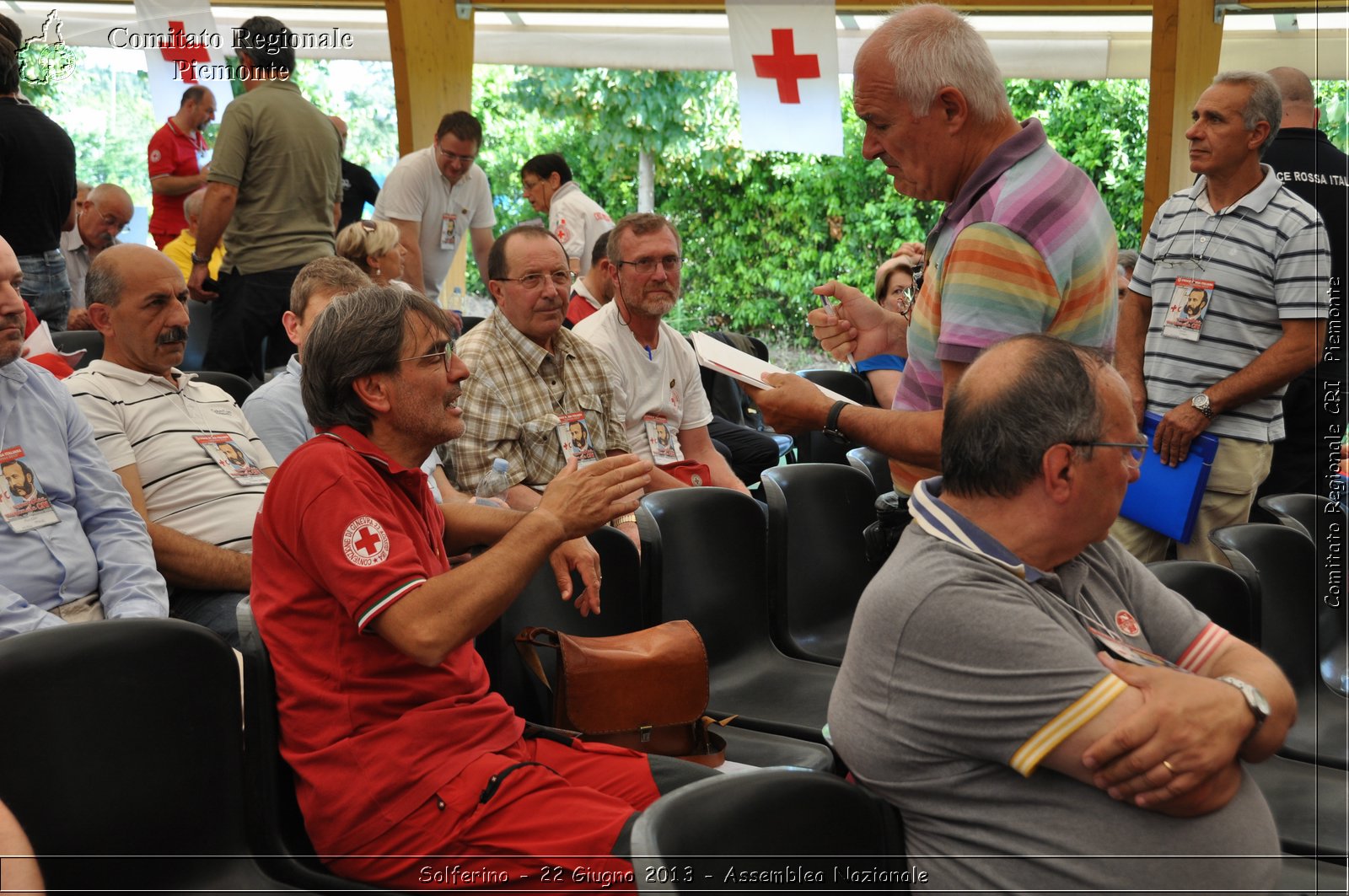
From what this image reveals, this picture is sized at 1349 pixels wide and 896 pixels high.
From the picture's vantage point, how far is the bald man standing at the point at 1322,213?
3648 millimetres

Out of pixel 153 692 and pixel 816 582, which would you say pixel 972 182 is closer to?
pixel 816 582

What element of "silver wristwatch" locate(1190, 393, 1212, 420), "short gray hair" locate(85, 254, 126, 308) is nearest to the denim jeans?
"short gray hair" locate(85, 254, 126, 308)

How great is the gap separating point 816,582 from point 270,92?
3203 mm

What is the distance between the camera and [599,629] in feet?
8.38

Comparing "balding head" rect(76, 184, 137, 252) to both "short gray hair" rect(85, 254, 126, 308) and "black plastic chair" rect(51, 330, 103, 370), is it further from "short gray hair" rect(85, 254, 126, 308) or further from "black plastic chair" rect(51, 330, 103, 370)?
"short gray hair" rect(85, 254, 126, 308)

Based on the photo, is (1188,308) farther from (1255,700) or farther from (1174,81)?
(1174,81)

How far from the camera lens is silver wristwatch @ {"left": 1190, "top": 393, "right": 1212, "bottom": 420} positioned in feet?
10.9

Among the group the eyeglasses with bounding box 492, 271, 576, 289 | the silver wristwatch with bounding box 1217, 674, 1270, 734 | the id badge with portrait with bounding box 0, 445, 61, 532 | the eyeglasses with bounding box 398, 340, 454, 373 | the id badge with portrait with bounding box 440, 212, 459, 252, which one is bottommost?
the silver wristwatch with bounding box 1217, 674, 1270, 734

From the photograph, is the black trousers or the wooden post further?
the wooden post

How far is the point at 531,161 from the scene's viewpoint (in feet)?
22.5

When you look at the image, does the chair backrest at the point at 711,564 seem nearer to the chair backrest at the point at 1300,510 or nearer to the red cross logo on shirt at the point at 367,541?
the red cross logo on shirt at the point at 367,541

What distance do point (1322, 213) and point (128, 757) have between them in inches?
142

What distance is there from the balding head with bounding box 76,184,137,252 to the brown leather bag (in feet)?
18.3

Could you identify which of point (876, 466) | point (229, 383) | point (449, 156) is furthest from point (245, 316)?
point (876, 466)
